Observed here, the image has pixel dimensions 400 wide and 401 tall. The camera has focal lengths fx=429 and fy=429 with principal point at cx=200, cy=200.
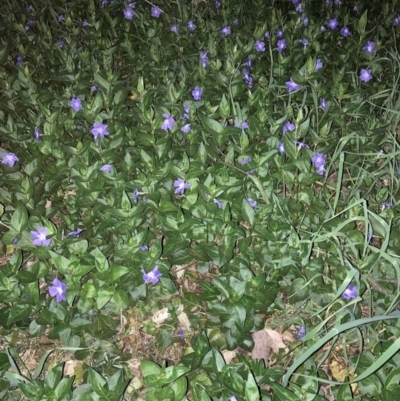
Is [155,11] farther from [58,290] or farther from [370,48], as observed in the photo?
[58,290]

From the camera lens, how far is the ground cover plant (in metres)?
1.77

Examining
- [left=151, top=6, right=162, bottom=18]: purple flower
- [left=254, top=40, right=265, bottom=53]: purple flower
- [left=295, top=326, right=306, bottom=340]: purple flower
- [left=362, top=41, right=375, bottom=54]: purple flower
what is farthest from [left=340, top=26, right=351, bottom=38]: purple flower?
[left=295, top=326, right=306, bottom=340]: purple flower

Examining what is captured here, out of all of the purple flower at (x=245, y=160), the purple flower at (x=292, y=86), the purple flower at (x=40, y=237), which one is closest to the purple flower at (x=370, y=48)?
the purple flower at (x=292, y=86)

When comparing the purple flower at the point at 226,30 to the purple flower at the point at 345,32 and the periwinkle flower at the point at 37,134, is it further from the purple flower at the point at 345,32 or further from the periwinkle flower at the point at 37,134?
the periwinkle flower at the point at 37,134

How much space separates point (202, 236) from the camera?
2.06 metres

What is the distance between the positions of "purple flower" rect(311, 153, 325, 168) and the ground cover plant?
1cm

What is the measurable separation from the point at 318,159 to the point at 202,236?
0.70m

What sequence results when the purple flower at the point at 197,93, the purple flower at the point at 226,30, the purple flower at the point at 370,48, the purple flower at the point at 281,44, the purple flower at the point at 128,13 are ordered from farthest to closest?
1. the purple flower at the point at 128,13
2. the purple flower at the point at 226,30
3. the purple flower at the point at 281,44
4. the purple flower at the point at 370,48
5. the purple flower at the point at 197,93

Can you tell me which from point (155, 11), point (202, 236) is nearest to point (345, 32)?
point (155, 11)

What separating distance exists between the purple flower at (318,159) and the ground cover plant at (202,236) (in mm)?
14

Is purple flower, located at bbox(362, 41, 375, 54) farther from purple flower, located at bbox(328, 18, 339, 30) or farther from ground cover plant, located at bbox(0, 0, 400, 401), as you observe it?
purple flower, located at bbox(328, 18, 339, 30)

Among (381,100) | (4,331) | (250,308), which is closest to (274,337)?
(250,308)

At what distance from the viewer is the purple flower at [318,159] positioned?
215 cm

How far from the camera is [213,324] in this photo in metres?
1.97
